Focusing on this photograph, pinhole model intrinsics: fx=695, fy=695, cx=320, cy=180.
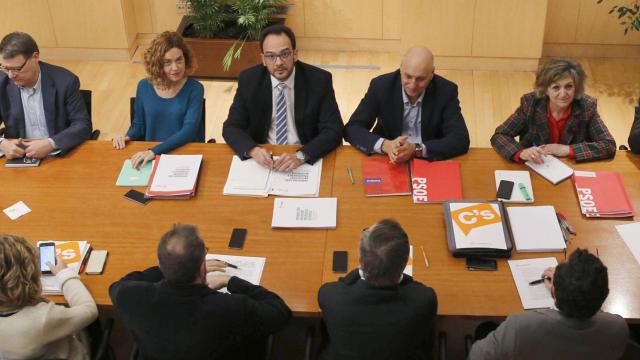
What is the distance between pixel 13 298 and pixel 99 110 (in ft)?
12.8

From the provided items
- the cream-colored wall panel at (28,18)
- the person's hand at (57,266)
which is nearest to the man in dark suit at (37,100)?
the person's hand at (57,266)

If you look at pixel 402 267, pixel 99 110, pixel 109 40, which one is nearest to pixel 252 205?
pixel 402 267

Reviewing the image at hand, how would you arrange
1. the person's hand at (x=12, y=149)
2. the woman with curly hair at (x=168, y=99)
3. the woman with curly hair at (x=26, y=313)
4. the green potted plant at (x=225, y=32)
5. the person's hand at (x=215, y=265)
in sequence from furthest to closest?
the green potted plant at (x=225, y=32) < the woman with curly hair at (x=168, y=99) < the person's hand at (x=12, y=149) < the person's hand at (x=215, y=265) < the woman with curly hair at (x=26, y=313)

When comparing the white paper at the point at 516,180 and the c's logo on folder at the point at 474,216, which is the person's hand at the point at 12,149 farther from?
the white paper at the point at 516,180

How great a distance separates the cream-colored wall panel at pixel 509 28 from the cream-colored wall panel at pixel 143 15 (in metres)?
3.25

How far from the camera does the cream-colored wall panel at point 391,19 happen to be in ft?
22.3

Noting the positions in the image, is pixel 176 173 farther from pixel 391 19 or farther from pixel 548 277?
pixel 391 19

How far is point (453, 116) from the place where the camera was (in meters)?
4.16

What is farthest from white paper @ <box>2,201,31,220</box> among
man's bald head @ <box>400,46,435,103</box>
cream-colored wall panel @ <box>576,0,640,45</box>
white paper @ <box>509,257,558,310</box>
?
cream-colored wall panel @ <box>576,0,640,45</box>

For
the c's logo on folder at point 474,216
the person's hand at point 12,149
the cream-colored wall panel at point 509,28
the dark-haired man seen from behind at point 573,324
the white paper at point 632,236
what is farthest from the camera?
the cream-colored wall panel at point 509,28

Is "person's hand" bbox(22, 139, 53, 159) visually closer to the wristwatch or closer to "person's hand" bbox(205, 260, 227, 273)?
"person's hand" bbox(205, 260, 227, 273)

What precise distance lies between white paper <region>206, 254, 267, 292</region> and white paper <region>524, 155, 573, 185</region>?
5.20 ft

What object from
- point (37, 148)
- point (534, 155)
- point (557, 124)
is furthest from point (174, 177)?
point (557, 124)

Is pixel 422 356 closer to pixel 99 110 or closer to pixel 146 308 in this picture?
pixel 146 308
